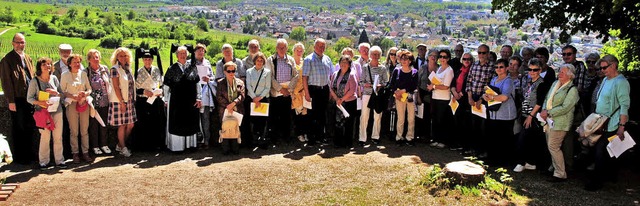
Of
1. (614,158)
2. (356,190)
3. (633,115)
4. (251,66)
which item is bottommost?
(356,190)

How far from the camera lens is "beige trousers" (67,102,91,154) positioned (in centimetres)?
713

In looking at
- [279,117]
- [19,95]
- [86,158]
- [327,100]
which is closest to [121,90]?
[86,158]

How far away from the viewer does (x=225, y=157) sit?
7660 mm

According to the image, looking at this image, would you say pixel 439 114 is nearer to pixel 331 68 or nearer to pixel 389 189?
pixel 331 68

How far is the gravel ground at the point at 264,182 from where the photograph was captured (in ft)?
19.2

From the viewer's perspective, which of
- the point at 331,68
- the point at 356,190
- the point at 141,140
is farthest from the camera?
the point at 331,68

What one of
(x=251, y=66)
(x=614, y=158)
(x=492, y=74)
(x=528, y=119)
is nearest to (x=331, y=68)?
(x=251, y=66)

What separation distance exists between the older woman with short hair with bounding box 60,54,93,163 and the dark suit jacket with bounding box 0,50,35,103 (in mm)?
465

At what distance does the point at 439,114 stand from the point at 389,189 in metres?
2.51

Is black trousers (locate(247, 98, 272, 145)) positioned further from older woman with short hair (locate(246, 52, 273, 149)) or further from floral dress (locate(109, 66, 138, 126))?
floral dress (locate(109, 66, 138, 126))

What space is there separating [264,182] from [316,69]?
2.27 metres

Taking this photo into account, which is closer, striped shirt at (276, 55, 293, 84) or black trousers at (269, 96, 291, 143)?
striped shirt at (276, 55, 293, 84)

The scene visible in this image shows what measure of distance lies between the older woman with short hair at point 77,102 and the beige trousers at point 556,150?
6.05 m

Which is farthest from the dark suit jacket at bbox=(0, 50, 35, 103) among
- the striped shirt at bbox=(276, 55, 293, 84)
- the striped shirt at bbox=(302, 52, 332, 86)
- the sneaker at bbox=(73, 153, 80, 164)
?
the striped shirt at bbox=(302, 52, 332, 86)
